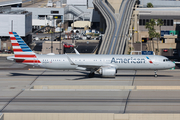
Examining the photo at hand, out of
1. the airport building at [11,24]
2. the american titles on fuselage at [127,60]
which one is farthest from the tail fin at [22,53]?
the airport building at [11,24]

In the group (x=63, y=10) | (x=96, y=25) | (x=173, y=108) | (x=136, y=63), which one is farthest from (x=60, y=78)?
(x=96, y=25)

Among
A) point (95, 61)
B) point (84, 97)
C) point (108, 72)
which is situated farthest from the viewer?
point (95, 61)

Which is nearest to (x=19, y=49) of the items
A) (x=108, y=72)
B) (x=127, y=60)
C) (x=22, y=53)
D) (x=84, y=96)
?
(x=22, y=53)

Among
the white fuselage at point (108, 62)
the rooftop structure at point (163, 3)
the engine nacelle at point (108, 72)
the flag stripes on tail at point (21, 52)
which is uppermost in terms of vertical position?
the rooftop structure at point (163, 3)

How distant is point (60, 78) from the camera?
54.1 meters

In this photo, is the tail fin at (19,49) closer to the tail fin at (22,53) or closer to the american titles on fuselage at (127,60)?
the tail fin at (22,53)

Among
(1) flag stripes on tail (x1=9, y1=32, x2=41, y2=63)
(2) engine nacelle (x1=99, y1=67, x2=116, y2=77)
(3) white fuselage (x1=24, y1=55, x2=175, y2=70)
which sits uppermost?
(1) flag stripes on tail (x1=9, y1=32, x2=41, y2=63)

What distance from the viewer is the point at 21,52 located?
5419cm

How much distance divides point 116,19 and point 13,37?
58617mm

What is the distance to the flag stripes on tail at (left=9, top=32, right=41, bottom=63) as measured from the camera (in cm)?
5356

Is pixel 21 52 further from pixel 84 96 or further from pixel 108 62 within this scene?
pixel 84 96

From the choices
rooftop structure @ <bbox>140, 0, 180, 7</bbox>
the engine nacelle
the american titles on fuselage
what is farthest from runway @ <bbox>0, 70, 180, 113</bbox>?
rooftop structure @ <bbox>140, 0, 180, 7</bbox>

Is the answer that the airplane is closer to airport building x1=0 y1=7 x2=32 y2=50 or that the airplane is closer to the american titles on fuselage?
the american titles on fuselage

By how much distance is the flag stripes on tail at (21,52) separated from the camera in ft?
176
